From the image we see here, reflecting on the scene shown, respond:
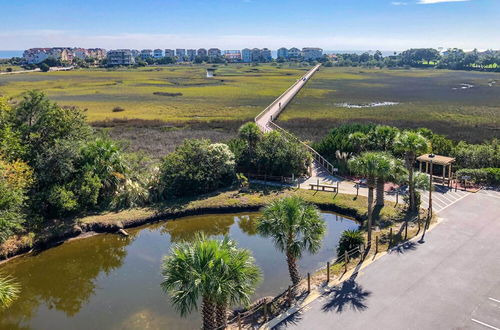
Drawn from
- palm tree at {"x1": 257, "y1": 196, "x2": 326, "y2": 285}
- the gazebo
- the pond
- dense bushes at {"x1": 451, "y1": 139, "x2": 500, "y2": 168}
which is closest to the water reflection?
the pond

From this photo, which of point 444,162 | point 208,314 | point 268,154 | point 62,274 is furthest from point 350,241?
point 62,274

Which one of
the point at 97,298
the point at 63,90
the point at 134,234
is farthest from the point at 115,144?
the point at 63,90

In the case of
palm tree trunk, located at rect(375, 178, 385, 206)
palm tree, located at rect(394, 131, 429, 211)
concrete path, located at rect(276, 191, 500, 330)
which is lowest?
concrete path, located at rect(276, 191, 500, 330)

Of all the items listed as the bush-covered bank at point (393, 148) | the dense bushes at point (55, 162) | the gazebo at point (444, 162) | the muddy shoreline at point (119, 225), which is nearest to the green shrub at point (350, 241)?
the muddy shoreline at point (119, 225)

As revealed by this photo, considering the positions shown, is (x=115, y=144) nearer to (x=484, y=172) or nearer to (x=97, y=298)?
(x=97, y=298)

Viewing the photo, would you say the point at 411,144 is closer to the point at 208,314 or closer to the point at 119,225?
the point at 208,314

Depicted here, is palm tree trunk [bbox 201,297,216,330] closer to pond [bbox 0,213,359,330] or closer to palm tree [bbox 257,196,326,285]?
pond [bbox 0,213,359,330]
